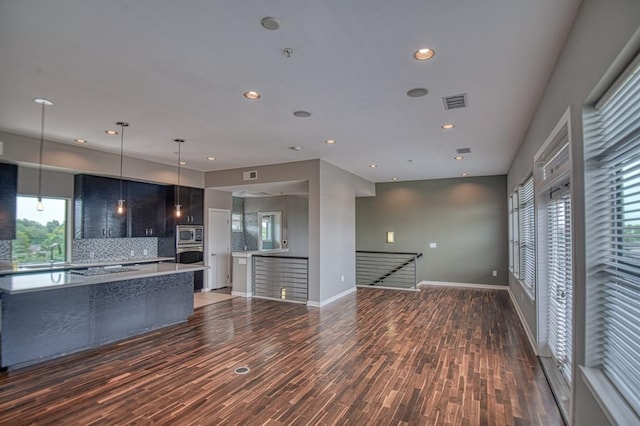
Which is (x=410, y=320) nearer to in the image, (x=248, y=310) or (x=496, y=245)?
(x=248, y=310)

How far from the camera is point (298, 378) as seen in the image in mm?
3408

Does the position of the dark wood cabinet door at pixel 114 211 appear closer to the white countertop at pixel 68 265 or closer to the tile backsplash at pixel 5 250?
the white countertop at pixel 68 265

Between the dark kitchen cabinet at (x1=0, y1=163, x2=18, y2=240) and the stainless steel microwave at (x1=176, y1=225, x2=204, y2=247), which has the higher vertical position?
the dark kitchen cabinet at (x1=0, y1=163, x2=18, y2=240)

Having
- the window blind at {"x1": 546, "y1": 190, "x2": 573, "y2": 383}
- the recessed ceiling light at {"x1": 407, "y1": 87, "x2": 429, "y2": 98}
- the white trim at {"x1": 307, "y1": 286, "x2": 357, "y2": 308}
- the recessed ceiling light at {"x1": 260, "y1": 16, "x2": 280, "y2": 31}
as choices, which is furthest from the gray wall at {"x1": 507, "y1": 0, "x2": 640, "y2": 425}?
the white trim at {"x1": 307, "y1": 286, "x2": 357, "y2": 308}

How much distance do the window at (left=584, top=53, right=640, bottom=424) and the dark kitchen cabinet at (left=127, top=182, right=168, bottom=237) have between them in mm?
7356

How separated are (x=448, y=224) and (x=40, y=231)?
9158 mm

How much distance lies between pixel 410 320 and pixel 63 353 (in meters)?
4.88

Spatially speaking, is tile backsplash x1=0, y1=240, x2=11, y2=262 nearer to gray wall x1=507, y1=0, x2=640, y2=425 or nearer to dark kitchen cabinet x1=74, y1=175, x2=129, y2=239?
dark kitchen cabinet x1=74, y1=175, x2=129, y2=239

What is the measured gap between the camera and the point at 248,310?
246 inches

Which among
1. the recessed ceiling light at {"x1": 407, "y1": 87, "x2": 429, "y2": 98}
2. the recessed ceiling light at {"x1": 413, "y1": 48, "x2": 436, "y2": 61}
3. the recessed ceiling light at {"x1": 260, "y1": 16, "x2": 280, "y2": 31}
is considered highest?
the recessed ceiling light at {"x1": 413, "y1": 48, "x2": 436, "y2": 61}

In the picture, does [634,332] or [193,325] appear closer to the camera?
[634,332]

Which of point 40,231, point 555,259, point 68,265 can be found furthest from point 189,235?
point 555,259

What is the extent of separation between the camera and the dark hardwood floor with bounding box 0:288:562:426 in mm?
2746

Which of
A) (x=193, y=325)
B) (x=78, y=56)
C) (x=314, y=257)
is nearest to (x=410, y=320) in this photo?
(x=314, y=257)
